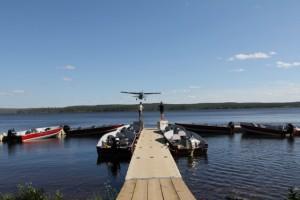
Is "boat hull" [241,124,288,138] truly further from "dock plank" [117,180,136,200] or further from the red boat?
"dock plank" [117,180,136,200]

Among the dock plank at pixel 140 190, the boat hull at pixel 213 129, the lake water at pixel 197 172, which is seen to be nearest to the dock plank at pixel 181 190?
the dock plank at pixel 140 190

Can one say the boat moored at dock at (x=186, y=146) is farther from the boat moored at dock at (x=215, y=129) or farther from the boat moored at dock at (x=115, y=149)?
the boat moored at dock at (x=215, y=129)

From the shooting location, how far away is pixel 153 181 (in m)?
14.5

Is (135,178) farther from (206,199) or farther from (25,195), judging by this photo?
(25,195)

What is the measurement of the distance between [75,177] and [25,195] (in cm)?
996

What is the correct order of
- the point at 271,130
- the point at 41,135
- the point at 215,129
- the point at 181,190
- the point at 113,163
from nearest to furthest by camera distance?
the point at 181,190, the point at 113,163, the point at 271,130, the point at 41,135, the point at 215,129

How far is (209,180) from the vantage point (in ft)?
62.4

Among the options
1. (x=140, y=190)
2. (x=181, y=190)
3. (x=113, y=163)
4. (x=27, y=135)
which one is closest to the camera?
(x=181, y=190)

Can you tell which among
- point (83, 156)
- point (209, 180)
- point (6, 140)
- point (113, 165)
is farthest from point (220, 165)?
point (6, 140)

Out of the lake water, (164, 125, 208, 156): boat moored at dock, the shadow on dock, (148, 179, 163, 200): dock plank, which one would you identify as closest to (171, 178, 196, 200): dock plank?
(148, 179, 163, 200): dock plank

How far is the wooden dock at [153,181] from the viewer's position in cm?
1220

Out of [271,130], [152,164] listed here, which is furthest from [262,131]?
[152,164]

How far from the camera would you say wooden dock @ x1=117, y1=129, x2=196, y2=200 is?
12195 millimetres

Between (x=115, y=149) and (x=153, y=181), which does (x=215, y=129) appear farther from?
(x=153, y=181)
